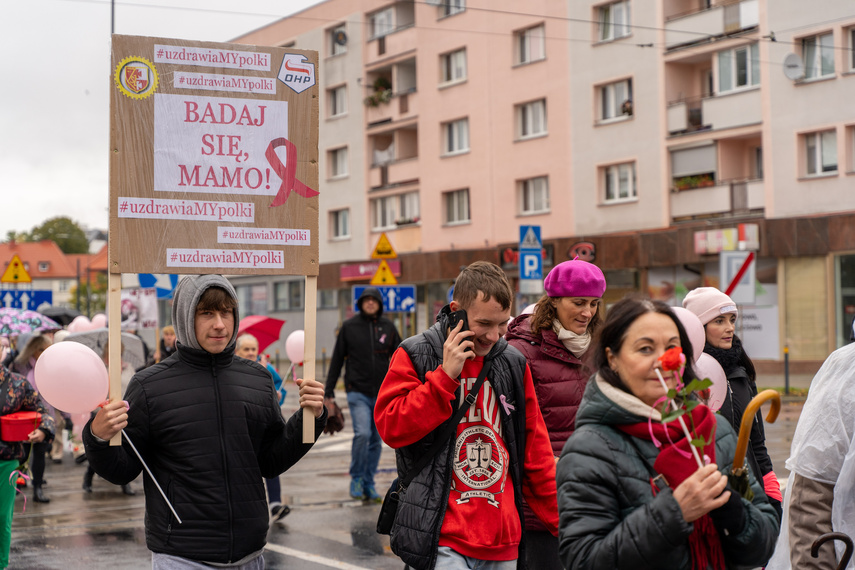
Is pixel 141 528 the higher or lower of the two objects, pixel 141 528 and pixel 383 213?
the lower

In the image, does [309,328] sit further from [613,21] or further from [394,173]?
[394,173]

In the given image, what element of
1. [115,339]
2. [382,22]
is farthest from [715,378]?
[382,22]

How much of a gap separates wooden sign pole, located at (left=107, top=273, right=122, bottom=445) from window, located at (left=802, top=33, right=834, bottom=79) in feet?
91.5

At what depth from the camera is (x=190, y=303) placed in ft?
14.3

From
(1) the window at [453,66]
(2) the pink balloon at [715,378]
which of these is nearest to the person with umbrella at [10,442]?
(2) the pink balloon at [715,378]

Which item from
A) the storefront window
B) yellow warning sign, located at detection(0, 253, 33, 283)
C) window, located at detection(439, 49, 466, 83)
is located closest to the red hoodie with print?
yellow warning sign, located at detection(0, 253, 33, 283)

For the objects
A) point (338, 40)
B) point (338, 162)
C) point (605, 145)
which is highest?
point (338, 40)

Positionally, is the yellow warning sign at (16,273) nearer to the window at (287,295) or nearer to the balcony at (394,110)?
the balcony at (394,110)

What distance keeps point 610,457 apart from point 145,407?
84.5 inches

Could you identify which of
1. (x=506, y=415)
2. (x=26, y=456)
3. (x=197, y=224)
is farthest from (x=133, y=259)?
(x=26, y=456)

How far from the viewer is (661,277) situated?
32.8 meters

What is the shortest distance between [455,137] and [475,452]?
3723cm

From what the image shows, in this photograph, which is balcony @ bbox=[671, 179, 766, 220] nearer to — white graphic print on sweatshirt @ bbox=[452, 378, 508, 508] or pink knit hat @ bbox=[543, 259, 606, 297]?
pink knit hat @ bbox=[543, 259, 606, 297]

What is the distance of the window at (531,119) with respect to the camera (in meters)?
37.1
